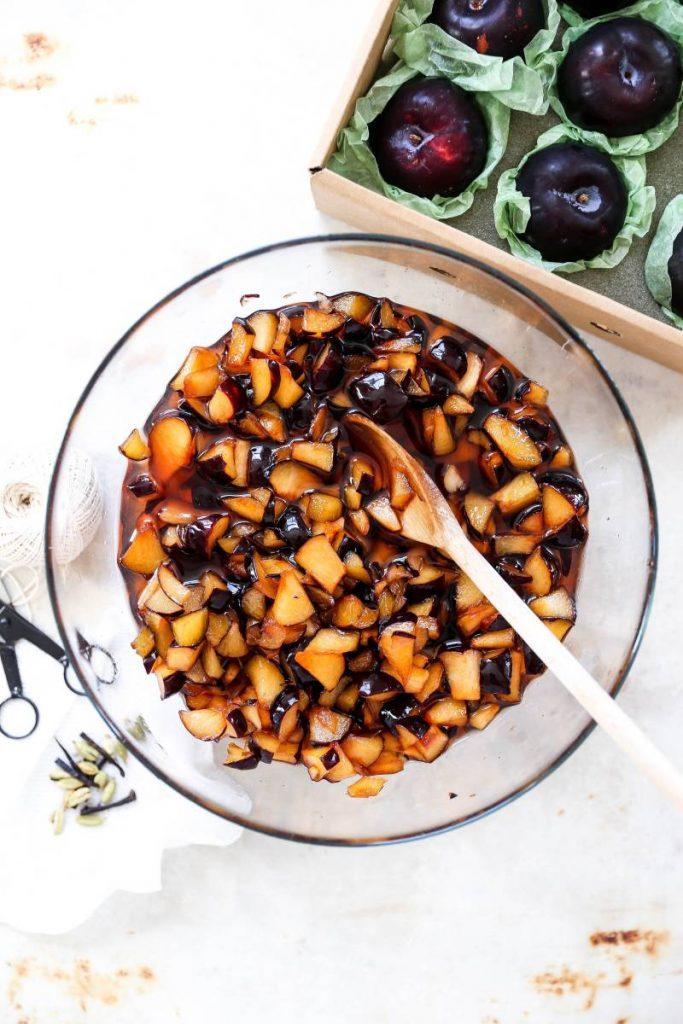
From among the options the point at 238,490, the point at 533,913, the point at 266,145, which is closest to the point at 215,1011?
the point at 533,913

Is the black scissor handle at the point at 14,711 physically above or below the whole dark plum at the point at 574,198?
below

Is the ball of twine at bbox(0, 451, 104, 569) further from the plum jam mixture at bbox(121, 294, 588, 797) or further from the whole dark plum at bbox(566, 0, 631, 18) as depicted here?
the whole dark plum at bbox(566, 0, 631, 18)

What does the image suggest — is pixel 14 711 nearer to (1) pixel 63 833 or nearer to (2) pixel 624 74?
(1) pixel 63 833

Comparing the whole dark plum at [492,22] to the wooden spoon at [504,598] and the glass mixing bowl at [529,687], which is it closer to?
the glass mixing bowl at [529,687]

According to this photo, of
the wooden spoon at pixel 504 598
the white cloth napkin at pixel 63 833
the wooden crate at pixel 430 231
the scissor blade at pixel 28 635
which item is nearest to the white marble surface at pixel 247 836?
the white cloth napkin at pixel 63 833

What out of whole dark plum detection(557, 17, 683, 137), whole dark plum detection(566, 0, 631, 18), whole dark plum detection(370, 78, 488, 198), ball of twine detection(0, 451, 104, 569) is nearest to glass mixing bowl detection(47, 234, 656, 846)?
ball of twine detection(0, 451, 104, 569)

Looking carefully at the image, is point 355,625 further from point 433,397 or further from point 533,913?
point 533,913
